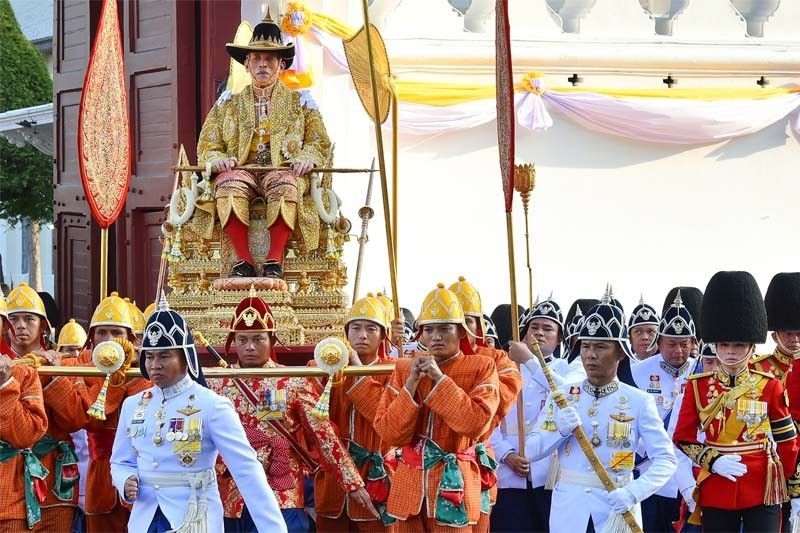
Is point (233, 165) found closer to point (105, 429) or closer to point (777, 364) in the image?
point (105, 429)

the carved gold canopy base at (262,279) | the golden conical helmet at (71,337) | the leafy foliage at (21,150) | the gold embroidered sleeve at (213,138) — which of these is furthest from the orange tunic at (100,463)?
the leafy foliage at (21,150)

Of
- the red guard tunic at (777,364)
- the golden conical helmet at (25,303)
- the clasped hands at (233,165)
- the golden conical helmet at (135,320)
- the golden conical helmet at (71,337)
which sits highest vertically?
the clasped hands at (233,165)

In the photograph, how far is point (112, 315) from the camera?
8.02 m

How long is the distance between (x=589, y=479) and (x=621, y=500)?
0.79 feet

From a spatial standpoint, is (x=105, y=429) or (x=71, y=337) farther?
(x=71, y=337)

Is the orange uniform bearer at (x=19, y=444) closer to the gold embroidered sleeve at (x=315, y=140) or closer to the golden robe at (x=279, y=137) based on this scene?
the golden robe at (x=279, y=137)

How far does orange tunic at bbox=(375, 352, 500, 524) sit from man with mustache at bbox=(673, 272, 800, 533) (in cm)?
117

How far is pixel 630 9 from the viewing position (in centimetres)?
1555

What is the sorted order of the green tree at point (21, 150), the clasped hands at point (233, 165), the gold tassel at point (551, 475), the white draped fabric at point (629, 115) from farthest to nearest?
the green tree at point (21, 150) → the white draped fabric at point (629, 115) → the clasped hands at point (233, 165) → the gold tassel at point (551, 475)

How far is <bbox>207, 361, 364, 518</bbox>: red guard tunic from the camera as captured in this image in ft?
24.9

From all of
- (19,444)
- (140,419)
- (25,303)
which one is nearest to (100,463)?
(19,444)

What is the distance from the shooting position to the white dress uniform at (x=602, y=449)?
679 centimetres

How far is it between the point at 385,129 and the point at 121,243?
2704 mm

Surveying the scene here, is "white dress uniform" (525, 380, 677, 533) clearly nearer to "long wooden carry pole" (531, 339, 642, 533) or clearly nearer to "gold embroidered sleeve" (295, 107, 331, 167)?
"long wooden carry pole" (531, 339, 642, 533)
